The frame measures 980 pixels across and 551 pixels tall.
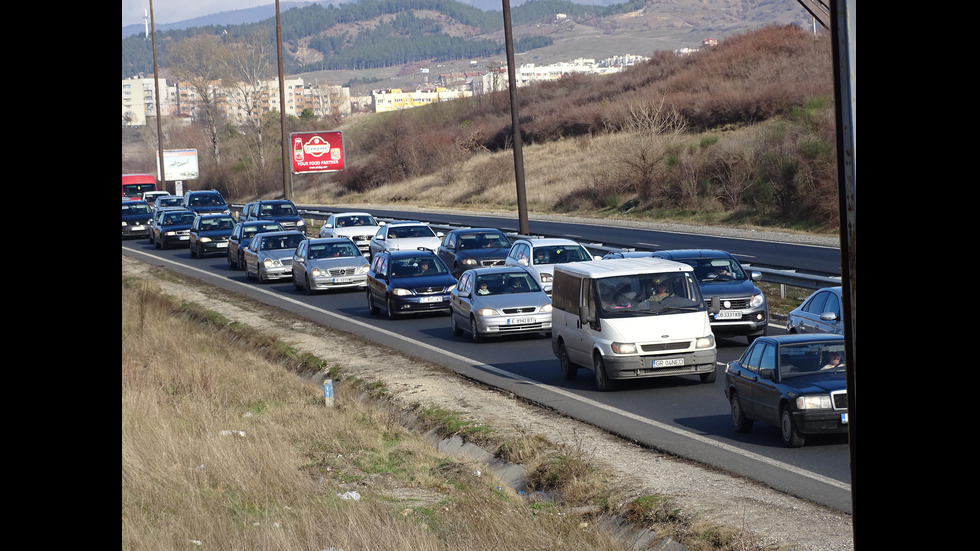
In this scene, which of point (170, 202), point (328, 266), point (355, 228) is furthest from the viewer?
point (170, 202)

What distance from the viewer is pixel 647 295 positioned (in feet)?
51.9

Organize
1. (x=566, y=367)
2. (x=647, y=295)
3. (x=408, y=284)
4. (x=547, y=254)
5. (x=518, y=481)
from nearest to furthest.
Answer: (x=518, y=481), (x=647, y=295), (x=566, y=367), (x=408, y=284), (x=547, y=254)

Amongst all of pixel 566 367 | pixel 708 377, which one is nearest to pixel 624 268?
pixel 566 367

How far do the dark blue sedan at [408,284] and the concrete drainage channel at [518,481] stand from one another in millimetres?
11288

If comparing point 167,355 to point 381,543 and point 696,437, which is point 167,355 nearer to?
point 696,437

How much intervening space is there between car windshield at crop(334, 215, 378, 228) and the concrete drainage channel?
29508 mm

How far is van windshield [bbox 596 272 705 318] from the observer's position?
15.6 metres

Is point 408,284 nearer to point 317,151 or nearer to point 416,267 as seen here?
point 416,267

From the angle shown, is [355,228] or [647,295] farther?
[355,228]

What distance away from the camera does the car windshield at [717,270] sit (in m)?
20.3

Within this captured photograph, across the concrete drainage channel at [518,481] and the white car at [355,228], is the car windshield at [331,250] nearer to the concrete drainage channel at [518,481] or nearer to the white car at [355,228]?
the white car at [355,228]

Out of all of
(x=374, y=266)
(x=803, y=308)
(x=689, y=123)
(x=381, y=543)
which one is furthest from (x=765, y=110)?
(x=381, y=543)

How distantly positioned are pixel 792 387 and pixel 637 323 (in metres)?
4.03

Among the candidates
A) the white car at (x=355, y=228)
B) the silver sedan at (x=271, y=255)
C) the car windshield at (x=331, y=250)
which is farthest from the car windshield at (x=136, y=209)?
the car windshield at (x=331, y=250)
